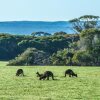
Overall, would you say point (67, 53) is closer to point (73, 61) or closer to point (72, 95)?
point (73, 61)

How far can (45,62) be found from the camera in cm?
6581

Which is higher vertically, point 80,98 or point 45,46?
point 45,46

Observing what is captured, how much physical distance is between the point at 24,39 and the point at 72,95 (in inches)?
2603

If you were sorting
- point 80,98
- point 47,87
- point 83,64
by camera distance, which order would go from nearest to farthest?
1. point 80,98
2. point 47,87
3. point 83,64

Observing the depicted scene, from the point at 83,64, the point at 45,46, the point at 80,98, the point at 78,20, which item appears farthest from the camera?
the point at 78,20

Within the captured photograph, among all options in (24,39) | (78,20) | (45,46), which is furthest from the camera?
(78,20)

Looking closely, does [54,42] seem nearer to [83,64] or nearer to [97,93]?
[83,64]

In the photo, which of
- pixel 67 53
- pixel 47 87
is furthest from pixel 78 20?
pixel 47 87

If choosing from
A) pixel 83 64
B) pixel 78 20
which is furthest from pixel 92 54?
pixel 78 20

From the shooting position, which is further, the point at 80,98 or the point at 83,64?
the point at 83,64

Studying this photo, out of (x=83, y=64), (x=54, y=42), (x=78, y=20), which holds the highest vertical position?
(x=78, y=20)

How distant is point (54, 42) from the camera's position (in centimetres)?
8331

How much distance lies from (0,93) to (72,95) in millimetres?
3519

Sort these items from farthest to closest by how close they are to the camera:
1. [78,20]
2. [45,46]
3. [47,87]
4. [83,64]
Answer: [78,20] < [45,46] < [83,64] < [47,87]
